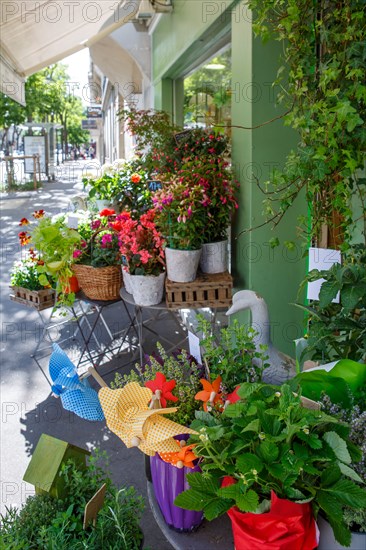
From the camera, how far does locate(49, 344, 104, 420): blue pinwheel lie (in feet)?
6.11

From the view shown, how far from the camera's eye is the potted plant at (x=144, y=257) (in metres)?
3.56

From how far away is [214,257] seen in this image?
12.2ft

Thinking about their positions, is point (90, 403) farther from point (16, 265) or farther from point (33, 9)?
point (33, 9)

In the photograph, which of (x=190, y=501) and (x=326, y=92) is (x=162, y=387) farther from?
(x=326, y=92)

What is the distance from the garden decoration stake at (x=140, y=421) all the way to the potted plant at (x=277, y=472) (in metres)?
0.10

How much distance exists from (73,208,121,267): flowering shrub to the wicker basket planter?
0.17 feet

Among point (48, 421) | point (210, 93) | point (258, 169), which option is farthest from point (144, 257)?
point (210, 93)

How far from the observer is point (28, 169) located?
19.7 metres

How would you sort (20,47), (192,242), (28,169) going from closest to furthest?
(192,242)
(20,47)
(28,169)

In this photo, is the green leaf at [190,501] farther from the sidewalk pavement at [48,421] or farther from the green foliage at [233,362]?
the green foliage at [233,362]

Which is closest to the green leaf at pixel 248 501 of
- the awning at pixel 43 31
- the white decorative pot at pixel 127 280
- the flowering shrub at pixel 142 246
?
the flowering shrub at pixel 142 246

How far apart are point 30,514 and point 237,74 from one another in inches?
118

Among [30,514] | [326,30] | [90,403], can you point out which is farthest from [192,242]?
[30,514]

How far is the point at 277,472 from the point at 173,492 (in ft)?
1.32
